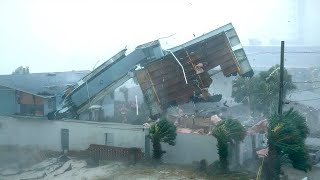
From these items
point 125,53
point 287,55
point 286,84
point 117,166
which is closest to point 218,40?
point 125,53

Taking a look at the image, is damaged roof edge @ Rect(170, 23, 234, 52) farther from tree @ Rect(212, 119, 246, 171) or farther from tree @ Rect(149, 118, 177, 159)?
tree @ Rect(212, 119, 246, 171)

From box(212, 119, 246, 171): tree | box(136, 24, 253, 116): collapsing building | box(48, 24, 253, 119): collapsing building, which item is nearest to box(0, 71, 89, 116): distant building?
box(48, 24, 253, 119): collapsing building

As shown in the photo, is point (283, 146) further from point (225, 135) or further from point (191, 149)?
point (191, 149)

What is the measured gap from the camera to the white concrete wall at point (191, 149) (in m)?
15.6

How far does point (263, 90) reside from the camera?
2195cm

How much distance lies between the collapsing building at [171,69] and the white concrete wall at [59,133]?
179 cm

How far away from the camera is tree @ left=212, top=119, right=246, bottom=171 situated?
14.0m

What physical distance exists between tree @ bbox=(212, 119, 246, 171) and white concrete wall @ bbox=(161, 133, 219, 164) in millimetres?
1219

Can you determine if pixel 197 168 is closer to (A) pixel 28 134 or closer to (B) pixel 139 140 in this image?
(B) pixel 139 140

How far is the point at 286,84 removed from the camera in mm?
22016

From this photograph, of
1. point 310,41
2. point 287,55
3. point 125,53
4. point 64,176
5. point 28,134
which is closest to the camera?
point 64,176

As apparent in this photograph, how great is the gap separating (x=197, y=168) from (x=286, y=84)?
10.4 meters

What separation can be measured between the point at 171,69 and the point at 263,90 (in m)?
7.04

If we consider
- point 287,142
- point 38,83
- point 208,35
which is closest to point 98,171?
point 287,142
